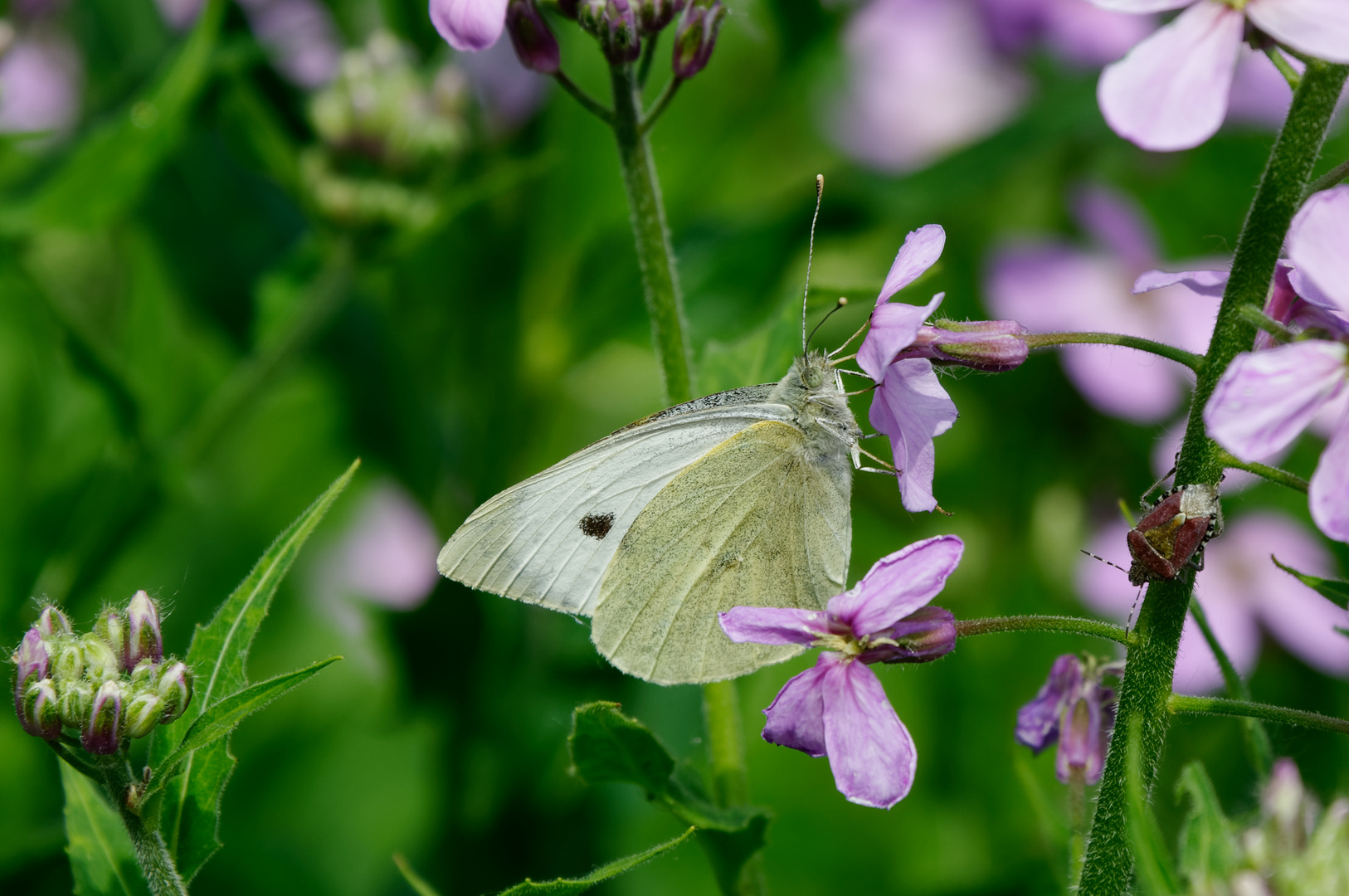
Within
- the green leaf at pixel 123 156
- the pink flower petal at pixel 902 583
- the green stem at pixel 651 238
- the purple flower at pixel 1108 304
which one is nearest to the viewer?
the pink flower petal at pixel 902 583

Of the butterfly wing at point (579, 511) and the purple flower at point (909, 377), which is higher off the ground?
the purple flower at point (909, 377)

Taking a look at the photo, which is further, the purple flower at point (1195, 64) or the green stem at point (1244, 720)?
the green stem at point (1244, 720)

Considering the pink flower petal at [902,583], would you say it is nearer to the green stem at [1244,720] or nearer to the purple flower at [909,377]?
the purple flower at [909,377]

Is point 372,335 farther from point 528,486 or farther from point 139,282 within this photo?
point 528,486

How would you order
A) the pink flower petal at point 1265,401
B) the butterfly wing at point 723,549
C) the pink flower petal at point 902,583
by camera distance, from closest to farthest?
the pink flower petal at point 1265,401, the pink flower petal at point 902,583, the butterfly wing at point 723,549

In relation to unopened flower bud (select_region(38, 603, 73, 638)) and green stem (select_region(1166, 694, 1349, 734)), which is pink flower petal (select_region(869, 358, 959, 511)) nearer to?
green stem (select_region(1166, 694, 1349, 734))

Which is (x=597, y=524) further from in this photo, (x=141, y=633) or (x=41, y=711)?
(x=41, y=711)

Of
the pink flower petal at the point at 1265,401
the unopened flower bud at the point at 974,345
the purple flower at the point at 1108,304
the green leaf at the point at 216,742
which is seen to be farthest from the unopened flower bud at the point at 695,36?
the purple flower at the point at 1108,304

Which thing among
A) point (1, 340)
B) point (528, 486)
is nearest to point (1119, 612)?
point (528, 486)
